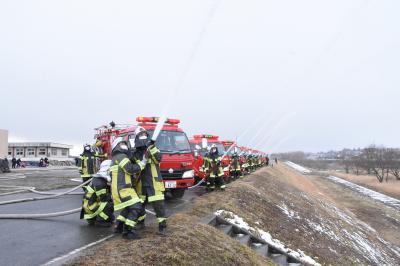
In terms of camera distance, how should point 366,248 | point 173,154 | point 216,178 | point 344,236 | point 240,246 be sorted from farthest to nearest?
point 344,236 < point 366,248 < point 216,178 < point 173,154 < point 240,246

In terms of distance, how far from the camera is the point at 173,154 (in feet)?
38.3

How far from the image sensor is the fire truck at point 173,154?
11406 mm

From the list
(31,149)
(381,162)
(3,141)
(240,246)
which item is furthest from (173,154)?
(381,162)

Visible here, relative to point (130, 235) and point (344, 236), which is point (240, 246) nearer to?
point (130, 235)

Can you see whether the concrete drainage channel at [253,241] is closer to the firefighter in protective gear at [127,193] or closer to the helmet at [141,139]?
the firefighter in protective gear at [127,193]

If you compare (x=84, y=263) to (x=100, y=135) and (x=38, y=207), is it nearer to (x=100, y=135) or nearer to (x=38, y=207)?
(x=38, y=207)

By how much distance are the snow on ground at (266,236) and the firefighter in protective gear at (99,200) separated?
295cm

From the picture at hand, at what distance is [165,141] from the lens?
39.8 feet

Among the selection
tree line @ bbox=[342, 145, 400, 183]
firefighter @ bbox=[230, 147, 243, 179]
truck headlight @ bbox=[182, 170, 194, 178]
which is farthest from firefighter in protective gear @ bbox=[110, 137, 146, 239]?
tree line @ bbox=[342, 145, 400, 183]

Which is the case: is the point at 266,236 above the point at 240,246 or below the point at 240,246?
below

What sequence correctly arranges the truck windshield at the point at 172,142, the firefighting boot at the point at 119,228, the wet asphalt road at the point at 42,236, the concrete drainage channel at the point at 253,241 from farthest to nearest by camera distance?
the truck windshield at the point at 172,142 < the concrete drainage channel at the point at 253,241 < the firefighting boot at the point at 119,228 < the wet asphalt road at the point at 42,236

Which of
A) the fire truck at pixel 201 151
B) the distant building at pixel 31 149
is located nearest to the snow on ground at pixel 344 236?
the fire truck at pixel 201 151

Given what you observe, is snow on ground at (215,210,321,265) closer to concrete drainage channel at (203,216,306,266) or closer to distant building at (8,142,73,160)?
concrete drainage channel at (203,216,306,266)

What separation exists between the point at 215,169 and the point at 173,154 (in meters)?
3.30
